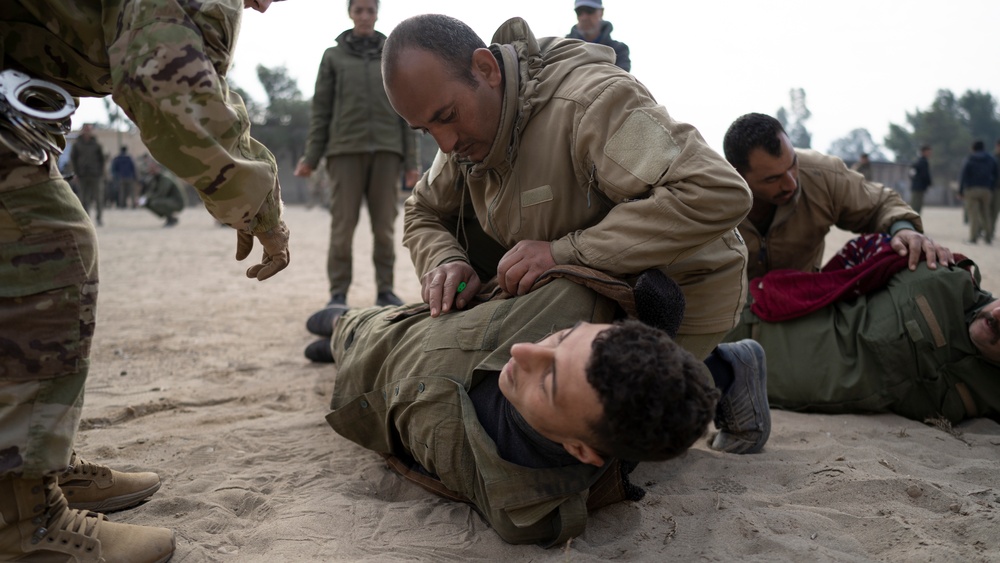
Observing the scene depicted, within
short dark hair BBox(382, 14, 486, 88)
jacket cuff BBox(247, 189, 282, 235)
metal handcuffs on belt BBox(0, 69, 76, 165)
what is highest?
short dark hair BBox(382, 14, 486, 88)

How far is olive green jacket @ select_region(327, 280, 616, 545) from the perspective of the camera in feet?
6.47

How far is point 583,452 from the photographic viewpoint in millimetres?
1823

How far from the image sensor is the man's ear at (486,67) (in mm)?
2418

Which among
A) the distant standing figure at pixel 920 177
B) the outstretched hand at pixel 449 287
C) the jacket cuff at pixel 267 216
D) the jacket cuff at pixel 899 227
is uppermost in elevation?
the distant standing figure at pixel 920 177

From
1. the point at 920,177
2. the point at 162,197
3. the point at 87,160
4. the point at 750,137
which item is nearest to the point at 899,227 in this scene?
the point at 750,137

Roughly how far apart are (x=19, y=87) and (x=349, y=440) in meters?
1.69

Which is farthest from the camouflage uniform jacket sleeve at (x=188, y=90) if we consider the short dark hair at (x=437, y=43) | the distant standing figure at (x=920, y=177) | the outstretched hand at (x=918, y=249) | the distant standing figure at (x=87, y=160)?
the distant standing figure at (x=920, y=177)

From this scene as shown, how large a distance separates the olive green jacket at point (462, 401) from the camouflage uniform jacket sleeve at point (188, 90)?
81 cm

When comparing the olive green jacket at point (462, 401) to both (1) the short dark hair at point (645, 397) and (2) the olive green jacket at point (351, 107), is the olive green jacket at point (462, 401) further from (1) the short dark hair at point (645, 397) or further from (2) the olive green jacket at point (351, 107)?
(2) the olive green jacket at point (351, 107)

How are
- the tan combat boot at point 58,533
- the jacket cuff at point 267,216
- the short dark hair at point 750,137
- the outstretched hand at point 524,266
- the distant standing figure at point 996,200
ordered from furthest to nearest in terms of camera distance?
1. the distant standing figure at point 996,200
2. the short dark hair at point 750,137
3. the outstretched hand at point 524,266
4. the jacket cuff at point 267,216
5. the tan combat boot at point 58,533

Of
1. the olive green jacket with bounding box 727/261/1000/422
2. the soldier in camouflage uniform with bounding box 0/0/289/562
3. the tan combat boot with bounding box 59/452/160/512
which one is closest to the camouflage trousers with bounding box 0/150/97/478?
the soldier in camouflage uniform with bounding box 0/0/289/562

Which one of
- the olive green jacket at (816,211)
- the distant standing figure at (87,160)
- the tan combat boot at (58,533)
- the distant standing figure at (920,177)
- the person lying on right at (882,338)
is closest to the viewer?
the tan combat boot at (58,533)

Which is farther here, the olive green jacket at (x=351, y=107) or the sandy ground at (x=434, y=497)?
the olive green jacket at (x=351, y=107)

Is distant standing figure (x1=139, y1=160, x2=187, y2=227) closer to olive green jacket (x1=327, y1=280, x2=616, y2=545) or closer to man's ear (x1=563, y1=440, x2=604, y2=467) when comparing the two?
olive green jacket (x1=327, y1=280, x2=616, y2=545)
